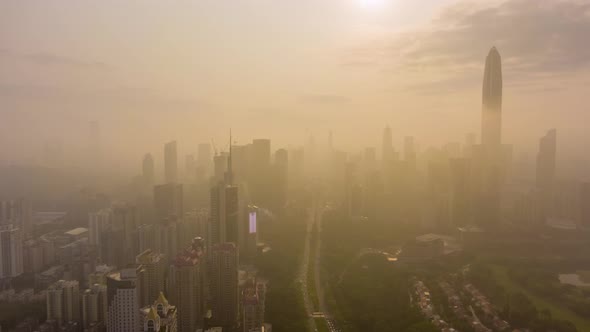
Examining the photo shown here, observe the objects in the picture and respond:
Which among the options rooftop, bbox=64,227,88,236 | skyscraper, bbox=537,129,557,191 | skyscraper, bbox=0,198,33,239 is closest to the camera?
skyscraper, bbox=0,198,33,239

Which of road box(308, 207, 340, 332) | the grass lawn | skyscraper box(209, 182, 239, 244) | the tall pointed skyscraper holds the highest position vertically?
the tall pointed skyscraper

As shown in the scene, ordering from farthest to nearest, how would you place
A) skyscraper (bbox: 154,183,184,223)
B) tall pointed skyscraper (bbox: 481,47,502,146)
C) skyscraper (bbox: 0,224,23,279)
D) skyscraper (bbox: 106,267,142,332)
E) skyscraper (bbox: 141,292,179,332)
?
tall pointed skyscraper (bbox: 481,47,502,146), skyscraper (bbox: 154,183,184,223), skyscraper (bbox: 0,224,23,279), skyscraper (bbox: 106,267,142,332), skyscraper (bbox: 141,292,179,332)

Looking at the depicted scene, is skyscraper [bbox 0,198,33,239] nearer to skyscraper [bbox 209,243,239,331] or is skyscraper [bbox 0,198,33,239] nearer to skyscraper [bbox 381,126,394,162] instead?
skyscraper [bbox 209,243,239,331]

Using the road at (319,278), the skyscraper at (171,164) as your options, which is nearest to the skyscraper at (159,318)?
the road at (319,278)

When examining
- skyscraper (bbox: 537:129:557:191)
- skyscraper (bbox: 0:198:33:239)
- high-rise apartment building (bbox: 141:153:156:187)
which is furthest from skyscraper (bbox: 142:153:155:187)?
skyscraper (bbox: 537:129:557:191)

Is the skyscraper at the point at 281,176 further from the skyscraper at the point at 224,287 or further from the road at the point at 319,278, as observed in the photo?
the skyscraper at the point at 224,287

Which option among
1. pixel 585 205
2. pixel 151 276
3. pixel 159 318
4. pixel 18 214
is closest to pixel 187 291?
pixel 151 276

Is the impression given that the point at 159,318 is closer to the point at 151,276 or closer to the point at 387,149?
the point at 151,276
